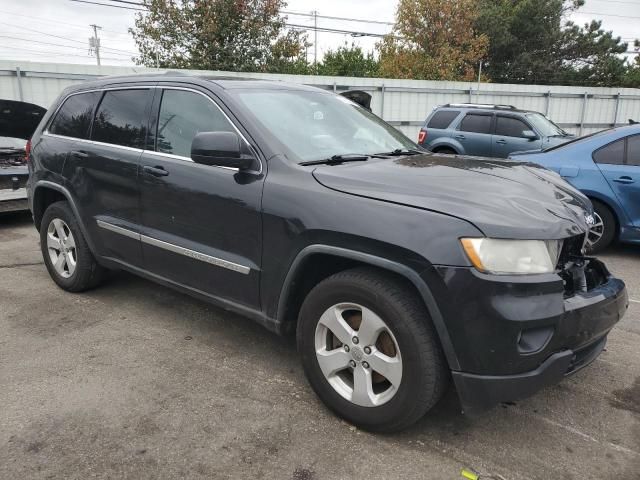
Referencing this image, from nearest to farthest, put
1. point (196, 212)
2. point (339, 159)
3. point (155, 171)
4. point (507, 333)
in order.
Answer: point (507, 333) < point (339, 159) < point (196, 212) < point (155, 171)

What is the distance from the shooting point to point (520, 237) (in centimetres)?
232

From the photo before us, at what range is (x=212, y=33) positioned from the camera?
2211 cm

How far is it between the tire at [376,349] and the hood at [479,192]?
42cm

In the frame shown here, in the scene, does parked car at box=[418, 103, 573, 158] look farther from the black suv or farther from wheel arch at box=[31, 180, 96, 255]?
wheel arch at box=[31, 180, 96, 255]

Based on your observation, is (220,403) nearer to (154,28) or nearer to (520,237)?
(520,237)

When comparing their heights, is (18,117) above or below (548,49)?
below

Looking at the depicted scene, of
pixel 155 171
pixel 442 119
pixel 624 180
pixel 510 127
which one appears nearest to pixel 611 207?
pixel 624 180

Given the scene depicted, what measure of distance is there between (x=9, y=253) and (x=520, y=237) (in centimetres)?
561

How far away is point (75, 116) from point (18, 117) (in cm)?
328

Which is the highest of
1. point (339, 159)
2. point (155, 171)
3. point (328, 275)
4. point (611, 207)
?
point (339, 159)

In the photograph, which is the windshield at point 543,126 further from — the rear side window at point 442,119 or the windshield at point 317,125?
the windshield at point 317,125

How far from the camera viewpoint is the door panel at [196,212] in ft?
9.98

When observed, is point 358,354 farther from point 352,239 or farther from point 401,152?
point 401,152

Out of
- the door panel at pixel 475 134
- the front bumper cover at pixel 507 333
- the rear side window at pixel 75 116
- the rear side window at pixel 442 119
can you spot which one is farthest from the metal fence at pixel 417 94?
the front bumper cover at pixel 507 333
